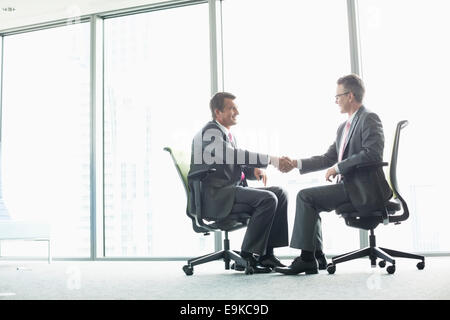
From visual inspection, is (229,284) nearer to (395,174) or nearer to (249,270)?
(249,270)

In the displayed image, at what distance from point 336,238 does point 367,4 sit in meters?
1.90

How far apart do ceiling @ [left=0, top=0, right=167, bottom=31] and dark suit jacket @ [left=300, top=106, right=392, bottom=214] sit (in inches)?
104

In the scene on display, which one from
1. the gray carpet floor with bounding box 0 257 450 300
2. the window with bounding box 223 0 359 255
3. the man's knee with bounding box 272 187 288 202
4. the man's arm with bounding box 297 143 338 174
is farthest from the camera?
the window with bounding box 223 0 359 255

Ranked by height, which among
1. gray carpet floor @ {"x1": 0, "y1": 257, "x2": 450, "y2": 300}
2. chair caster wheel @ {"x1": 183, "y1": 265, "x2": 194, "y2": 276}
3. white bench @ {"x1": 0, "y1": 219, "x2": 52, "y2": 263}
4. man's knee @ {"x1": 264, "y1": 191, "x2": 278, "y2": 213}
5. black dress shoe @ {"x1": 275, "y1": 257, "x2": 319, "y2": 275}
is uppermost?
man's knee @ {"x1": 264, "y1": 191, "x2": 278, "y2": 213}

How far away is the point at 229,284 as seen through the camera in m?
2.70

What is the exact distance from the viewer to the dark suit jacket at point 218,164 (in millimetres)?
3121

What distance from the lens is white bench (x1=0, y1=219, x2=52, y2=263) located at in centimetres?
443

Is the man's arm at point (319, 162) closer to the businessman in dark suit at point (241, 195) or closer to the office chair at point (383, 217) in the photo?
the businessman in dark suit at point (241, 195)

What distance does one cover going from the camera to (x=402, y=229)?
403cm

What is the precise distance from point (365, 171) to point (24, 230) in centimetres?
297

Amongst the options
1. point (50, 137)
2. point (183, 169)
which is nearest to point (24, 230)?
point (50, 137)

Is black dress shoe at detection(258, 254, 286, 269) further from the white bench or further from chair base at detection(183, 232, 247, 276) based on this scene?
the white bench

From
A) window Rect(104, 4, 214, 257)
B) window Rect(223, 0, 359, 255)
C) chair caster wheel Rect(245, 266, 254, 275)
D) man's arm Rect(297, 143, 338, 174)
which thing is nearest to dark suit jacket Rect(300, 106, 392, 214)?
man's arm Rect(297, 143, 338, 174)
